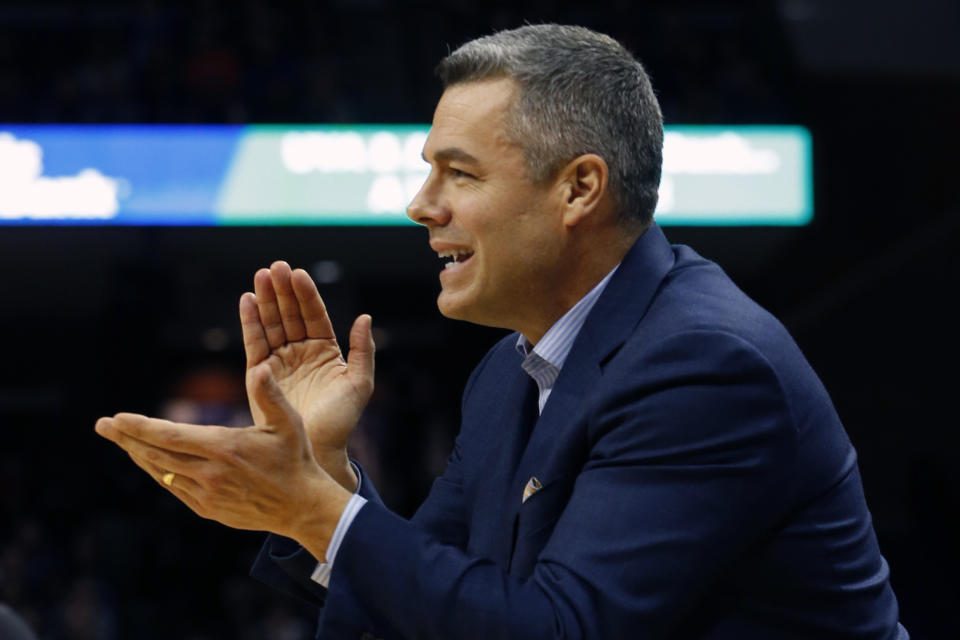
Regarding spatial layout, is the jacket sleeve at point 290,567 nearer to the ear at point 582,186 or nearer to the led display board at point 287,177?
the ear at point 582,186

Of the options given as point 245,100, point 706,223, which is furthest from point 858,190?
point 245,100

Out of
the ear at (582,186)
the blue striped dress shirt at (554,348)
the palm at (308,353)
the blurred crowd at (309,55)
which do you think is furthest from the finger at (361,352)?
the blurred crowd at (309,55)

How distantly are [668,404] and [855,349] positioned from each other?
25.9 ft

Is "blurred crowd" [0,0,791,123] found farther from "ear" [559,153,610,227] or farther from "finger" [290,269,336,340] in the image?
"ear" [559,153,610,227]

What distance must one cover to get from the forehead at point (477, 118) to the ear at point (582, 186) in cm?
9

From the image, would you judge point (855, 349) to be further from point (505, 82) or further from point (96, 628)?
point (505, 82)

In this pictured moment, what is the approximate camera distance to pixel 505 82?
173cm

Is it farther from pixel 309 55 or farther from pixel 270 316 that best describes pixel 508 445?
pixel 309 55

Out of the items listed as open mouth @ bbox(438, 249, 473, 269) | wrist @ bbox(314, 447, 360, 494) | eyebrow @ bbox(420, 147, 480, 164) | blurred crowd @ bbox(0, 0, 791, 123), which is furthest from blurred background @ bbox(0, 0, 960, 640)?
eyebrow @ bbox(420, 147, 480, 164)

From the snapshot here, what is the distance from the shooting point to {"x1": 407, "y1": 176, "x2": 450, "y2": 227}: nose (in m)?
1.75

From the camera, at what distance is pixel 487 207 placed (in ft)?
5.63

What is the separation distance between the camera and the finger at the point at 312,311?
5.92 ft

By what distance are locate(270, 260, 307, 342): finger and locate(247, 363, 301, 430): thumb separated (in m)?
0.38

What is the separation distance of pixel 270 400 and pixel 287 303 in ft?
1.48
